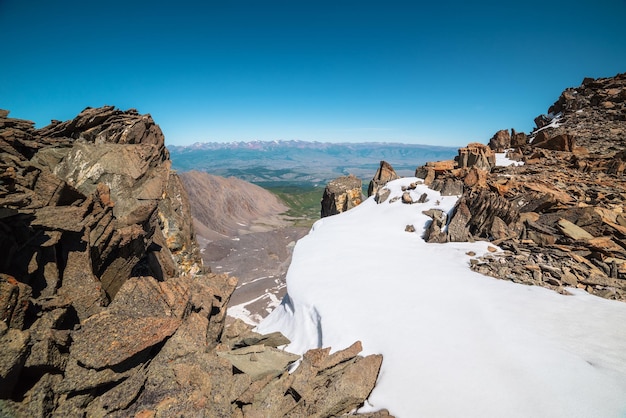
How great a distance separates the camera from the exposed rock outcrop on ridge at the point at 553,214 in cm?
1238

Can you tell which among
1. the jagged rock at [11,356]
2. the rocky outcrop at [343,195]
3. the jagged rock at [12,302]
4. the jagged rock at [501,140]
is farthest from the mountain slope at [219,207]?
the jagged rock at [11,356]

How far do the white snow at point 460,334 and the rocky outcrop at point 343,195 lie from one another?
79.9ft

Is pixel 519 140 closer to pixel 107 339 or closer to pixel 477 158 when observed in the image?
pixel 477 158

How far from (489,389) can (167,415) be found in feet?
29.0

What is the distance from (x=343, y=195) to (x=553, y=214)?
27.5 m

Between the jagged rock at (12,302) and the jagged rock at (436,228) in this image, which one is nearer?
the jagged rock at (12,302)

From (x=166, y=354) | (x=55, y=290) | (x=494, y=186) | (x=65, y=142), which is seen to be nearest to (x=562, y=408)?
(x=166, y=354)

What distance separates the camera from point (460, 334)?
9.40 m

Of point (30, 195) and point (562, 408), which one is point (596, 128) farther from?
point (30, 195)

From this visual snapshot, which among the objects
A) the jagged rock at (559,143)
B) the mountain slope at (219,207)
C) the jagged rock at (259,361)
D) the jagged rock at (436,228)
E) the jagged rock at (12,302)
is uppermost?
the jagged rock at (559,143)

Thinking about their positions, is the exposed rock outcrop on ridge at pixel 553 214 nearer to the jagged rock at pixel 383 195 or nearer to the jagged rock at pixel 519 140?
the jagged rock at pixel 383 195

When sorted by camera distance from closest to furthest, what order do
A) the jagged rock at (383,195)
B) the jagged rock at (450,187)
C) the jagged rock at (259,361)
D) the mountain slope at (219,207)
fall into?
the jagged rock at (259,361), the jagged rock at (450,187), the jagged rock at (383,195), the mountain slope at (219,207)

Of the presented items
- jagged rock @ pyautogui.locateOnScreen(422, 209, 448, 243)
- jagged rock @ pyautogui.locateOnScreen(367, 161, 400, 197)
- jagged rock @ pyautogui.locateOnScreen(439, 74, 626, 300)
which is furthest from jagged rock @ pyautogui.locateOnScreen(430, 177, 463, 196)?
jagged rock @ pyautogui.locateOnScreen(367, 161, 400, 197)

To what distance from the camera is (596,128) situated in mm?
38188
